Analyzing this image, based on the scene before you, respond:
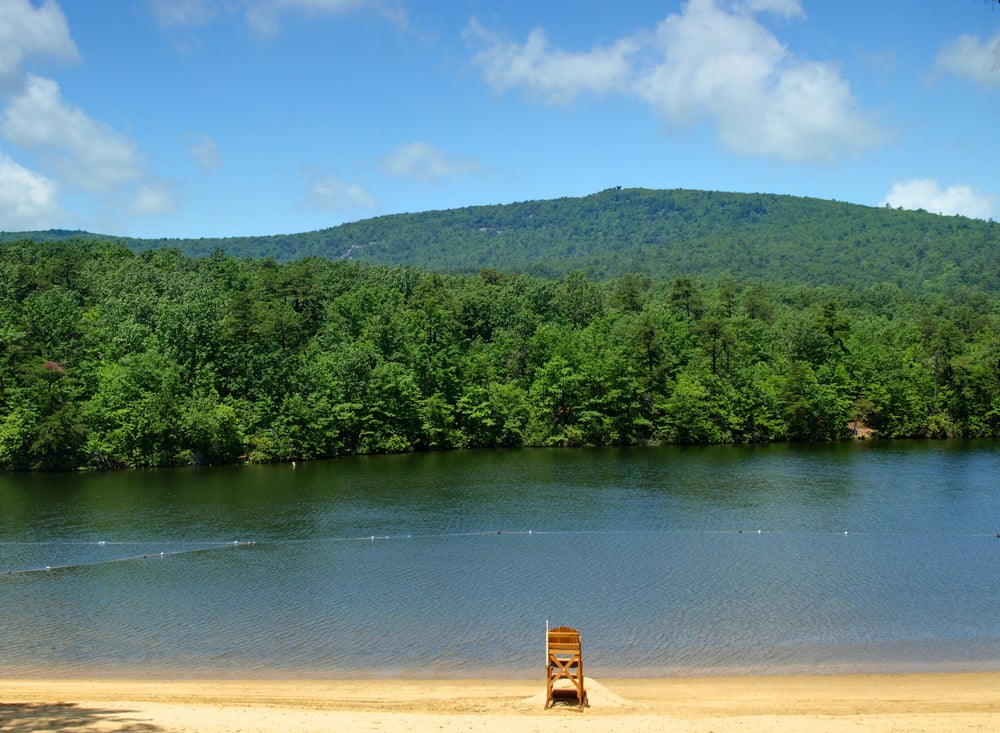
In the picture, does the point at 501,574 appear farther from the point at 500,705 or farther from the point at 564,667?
A: the point at 564,667

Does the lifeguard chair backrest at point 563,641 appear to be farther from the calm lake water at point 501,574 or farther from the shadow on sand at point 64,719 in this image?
the shadow on sand at point 64,719

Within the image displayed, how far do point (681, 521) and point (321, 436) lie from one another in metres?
35.3

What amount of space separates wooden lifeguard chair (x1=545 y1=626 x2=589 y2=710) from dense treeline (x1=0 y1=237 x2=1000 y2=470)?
48.0 m

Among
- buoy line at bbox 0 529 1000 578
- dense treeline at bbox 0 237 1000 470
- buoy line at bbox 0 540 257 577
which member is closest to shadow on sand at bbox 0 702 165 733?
buoy line at bbox 0 540 257 577

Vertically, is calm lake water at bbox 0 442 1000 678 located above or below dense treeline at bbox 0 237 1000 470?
below

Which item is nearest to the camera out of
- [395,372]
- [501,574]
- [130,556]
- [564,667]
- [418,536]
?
[564,667]

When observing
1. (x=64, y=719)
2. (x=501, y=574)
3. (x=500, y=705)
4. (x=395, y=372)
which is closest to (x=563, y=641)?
(x=500, y=705)

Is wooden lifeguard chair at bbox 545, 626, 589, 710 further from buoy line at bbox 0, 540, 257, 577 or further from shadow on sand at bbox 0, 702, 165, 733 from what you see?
buoy line at bbox 0, 540, 257, 577

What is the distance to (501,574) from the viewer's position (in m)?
31.0

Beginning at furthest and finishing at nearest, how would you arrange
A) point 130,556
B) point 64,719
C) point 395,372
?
1. point 395,372
2. point 130,556
3. point 64,719

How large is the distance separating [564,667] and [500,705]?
1.68m

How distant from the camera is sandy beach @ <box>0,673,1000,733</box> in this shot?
1700cm

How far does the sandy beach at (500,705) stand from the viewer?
55.8ft

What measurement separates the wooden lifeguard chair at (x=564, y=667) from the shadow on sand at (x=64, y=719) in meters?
7.81
